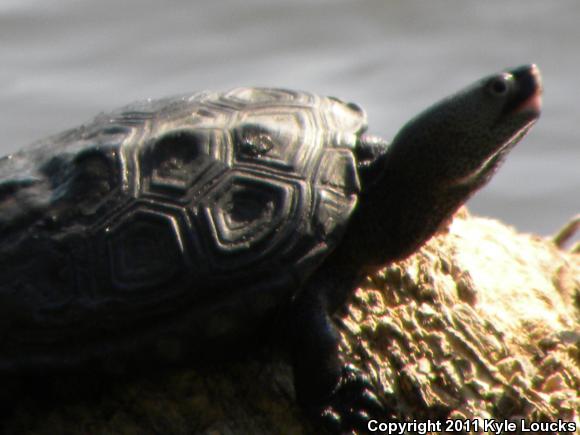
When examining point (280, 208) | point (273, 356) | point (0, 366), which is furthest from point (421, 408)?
point (0, 366)

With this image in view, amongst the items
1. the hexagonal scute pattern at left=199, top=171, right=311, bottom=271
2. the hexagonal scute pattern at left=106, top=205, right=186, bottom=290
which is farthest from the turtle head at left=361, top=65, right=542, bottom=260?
the hexagonal scute pattern at left=106, top=205, right=186, bottom=290

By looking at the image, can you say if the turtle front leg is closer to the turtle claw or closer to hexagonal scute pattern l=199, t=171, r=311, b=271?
the turtle claw

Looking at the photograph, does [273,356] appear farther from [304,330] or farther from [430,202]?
[430,202]

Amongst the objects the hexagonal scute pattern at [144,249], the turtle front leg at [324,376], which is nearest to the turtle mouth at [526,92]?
the turtle front leg at [324,376]

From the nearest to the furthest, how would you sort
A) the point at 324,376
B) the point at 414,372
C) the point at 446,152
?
the point at 324,376
the point at 414,372
the point at 446,152

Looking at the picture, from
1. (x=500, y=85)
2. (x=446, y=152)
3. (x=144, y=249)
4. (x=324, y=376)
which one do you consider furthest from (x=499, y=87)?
(x=144, y=249)

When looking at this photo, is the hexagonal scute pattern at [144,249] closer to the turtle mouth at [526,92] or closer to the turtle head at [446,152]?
the turtle head at [446,152]

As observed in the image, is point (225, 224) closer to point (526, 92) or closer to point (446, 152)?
point (446, 152)
